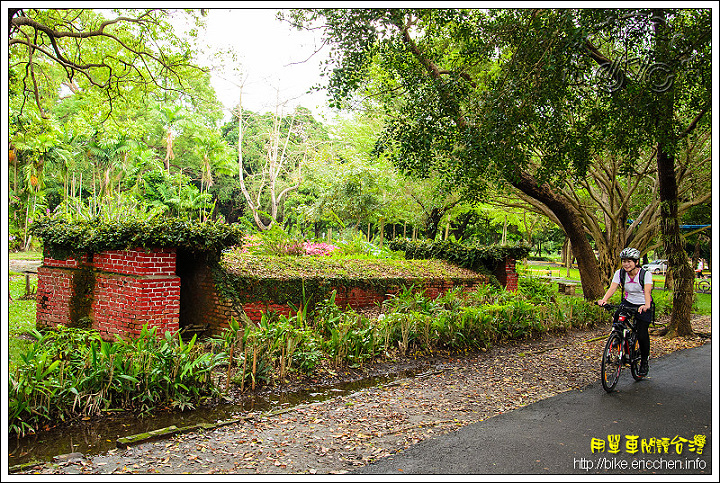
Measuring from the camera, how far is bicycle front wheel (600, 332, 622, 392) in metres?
5.93

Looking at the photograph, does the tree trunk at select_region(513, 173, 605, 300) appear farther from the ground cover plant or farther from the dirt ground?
the dirt ground

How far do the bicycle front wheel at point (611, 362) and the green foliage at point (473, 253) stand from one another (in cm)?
671

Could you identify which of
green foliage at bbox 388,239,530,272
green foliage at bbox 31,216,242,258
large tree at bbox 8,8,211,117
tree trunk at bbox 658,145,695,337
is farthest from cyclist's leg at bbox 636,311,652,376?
large tree at bbox 8,8,211,117

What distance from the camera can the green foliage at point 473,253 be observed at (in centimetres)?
1297

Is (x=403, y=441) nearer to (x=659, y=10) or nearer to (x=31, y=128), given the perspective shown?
(x=659, y=10)

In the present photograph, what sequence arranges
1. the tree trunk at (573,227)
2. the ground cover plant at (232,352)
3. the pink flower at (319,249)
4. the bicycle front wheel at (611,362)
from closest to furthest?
the ground cover plant at (232,352), the bicycle front wheel at (611,362), the tree trunk at (573,227), the pink flower at (319,249)

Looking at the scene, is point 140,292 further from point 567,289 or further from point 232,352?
point 567,289

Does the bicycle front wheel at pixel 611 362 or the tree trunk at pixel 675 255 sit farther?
the tree trunk at pixel 675 255

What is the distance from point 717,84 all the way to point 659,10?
2.59 m

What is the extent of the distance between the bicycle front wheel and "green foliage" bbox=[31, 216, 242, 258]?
547cm

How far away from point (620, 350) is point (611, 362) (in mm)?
278

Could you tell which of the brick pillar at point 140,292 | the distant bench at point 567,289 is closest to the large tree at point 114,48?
the brick pillar at point 140,292

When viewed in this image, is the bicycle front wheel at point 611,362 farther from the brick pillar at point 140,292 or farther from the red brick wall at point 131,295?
the brick pillar at point 140,292

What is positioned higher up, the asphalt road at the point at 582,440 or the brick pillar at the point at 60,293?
the brick pillar at the point at 60,293
